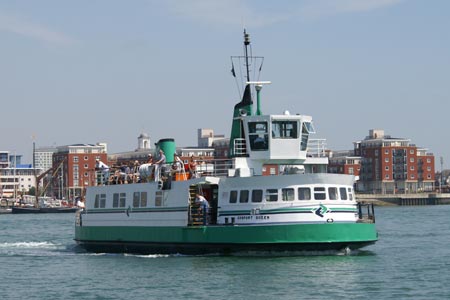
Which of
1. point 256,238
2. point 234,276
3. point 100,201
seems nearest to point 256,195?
point 256,238

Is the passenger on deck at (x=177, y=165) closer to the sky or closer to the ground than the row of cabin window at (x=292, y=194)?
closer to the sky

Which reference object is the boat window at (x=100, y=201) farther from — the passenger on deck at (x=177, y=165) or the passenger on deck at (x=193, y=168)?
the passenger on deck at (x=193, y=168)

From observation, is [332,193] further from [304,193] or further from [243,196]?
[243,196]

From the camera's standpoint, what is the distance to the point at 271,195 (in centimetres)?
3609

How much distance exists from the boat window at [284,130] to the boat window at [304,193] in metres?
3.34

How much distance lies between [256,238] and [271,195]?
1.71 meters

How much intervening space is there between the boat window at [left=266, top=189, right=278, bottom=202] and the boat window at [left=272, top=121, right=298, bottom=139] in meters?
3.19

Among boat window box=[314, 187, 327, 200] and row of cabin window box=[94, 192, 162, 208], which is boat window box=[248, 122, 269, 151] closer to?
boat window box=[314, 187, 327, 200]

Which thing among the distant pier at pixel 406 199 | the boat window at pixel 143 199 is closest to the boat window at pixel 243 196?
the boat window at pixel 143 199

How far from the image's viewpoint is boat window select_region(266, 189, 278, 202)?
36031 mm

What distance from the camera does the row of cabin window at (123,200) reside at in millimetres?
40562

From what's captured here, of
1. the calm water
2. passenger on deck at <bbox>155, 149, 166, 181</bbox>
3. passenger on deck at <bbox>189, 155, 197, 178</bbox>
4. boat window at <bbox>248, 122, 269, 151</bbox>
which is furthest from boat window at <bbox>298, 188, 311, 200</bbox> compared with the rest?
passenger on deck at <bbox>155, 149, 166, 181</bbox>

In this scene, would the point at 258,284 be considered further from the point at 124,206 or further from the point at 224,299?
the point at 124,206

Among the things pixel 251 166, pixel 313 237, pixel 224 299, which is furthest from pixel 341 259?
pixel 224 299
